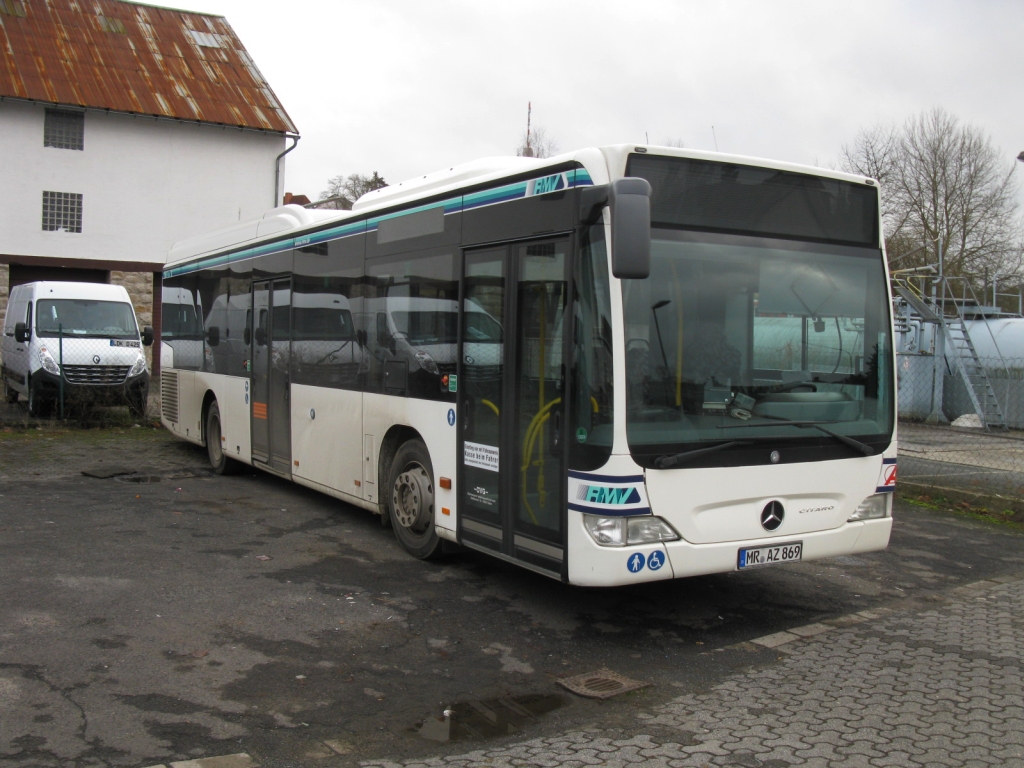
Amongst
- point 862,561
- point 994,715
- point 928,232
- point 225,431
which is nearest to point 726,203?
point 994,715

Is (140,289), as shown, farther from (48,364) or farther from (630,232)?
(630,232)

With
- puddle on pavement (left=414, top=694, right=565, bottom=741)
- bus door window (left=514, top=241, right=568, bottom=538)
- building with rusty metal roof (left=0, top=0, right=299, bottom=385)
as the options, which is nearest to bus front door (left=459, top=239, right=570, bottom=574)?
bus door window (left=514, top=241, right=568, bottom=538)

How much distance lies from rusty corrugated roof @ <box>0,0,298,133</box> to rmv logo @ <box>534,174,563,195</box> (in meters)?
25.8

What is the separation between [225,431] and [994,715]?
30.2 feet

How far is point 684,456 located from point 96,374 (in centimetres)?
1487

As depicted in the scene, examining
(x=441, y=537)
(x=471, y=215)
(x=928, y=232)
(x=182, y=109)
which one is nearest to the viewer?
(x=471, y=215)

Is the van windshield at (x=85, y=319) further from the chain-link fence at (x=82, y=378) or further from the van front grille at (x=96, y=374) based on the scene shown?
the van front grille at (x=96, y=374)

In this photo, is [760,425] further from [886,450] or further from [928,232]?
[928,232]

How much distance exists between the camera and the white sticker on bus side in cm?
655

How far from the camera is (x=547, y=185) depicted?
239 inches

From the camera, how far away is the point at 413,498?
7773mm

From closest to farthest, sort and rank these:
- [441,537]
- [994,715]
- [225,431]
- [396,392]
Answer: [994,715], [441,537], [396,392], [225,431]

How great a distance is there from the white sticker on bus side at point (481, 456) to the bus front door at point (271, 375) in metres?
3.75

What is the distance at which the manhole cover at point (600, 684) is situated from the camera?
16.8ft
